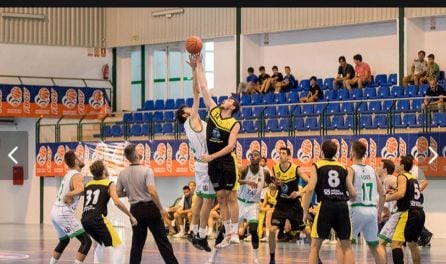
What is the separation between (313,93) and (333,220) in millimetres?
19358

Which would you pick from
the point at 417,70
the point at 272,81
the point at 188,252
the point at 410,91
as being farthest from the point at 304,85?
the point at 188,252

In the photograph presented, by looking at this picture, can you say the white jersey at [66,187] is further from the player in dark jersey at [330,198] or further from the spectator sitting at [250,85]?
the spectator sitting at [250,85]

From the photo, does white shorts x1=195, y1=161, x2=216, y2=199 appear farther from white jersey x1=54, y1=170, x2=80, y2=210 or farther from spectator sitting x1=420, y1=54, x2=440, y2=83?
spectator sitting x1=420, y1=54, x2=440, y2=83

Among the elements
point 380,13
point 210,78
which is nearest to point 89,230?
point 380,13

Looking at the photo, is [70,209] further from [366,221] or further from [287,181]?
[366,221]

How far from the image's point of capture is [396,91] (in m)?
32.0

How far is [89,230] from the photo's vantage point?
53.4 ft

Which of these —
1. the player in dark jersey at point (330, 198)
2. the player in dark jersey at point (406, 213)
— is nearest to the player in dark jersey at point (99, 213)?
the player in dark jersey at point (330, 198)

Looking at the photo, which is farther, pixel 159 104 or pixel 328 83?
pixel 159 104

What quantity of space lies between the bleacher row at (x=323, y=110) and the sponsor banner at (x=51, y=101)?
3839mm

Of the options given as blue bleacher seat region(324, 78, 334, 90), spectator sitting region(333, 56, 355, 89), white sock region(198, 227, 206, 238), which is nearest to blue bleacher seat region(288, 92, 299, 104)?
blue bleacher seat region(324, 78, 334, 90)

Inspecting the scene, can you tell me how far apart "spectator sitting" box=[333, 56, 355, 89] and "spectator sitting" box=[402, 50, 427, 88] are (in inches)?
84.7

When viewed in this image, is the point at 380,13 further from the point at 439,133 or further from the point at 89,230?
the point at 89,230
